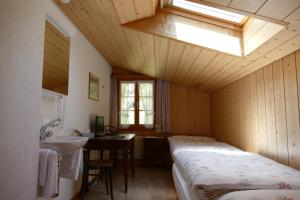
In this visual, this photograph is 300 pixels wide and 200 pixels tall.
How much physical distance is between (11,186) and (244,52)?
2.20 meters

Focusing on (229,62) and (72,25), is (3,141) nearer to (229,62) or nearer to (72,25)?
(72,25)

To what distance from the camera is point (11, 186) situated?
827 millimetres

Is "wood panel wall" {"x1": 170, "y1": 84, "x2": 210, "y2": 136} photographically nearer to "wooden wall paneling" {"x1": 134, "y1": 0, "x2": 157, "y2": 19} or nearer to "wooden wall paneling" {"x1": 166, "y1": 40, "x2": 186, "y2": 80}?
"wooden wall paneling" {"x1": 166, "y1": 40, "x2": 186, "y2": 80}

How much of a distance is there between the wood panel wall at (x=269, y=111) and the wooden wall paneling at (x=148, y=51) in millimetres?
1353

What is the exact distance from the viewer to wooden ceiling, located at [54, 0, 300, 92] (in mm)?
1455

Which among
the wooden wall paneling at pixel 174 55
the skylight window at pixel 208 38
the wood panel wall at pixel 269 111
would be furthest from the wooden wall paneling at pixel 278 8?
the wooden wall paneling at pixel 174 55

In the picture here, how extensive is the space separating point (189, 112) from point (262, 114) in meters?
2.30

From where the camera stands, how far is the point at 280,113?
205 cm

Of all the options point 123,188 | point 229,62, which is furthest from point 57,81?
point 229,62

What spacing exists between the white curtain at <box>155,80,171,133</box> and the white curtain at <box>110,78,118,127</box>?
0.91m

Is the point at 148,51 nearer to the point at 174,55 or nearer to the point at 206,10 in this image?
the point at 174,55

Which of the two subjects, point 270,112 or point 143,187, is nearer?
point 270,112

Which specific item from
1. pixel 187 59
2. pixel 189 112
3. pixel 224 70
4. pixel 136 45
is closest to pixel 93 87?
pixel 136 45

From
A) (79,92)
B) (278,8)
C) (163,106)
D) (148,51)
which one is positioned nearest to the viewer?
(278,8)
